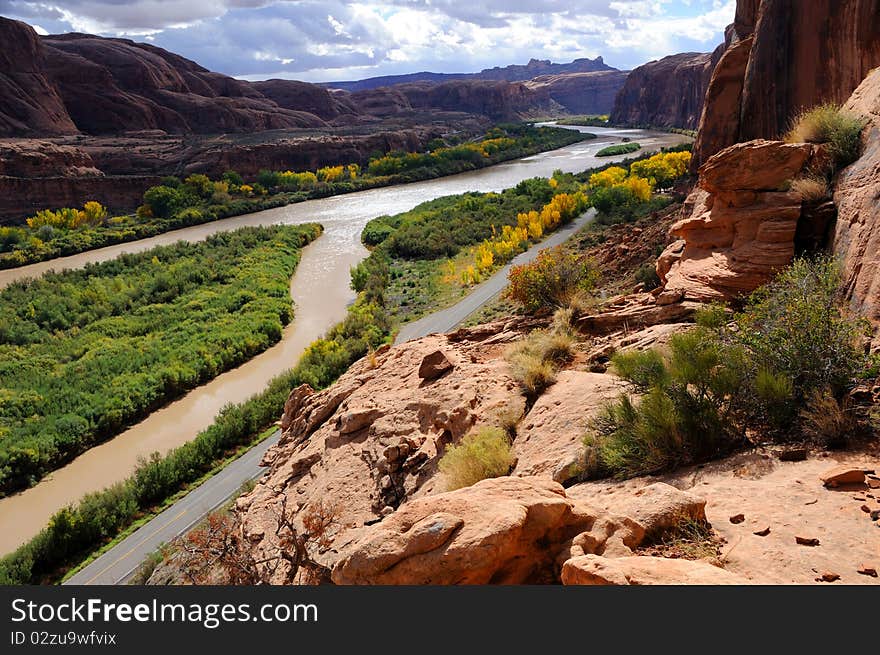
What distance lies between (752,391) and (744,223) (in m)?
7.01

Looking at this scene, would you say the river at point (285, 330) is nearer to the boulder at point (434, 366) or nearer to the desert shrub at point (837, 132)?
the boulder at point (434, 366)

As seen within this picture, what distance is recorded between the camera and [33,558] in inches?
719

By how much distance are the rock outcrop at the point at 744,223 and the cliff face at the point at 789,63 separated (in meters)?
4.17

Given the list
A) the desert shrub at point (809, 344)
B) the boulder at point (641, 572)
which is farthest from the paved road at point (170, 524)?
the desert shrub at point (809, 344)

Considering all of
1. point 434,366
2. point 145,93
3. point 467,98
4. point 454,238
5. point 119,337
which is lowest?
point 119,337

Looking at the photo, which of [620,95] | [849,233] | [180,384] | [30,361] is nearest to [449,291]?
[180,384]

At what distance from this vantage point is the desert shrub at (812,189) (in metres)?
12.4

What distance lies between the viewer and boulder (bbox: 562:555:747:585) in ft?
16.0

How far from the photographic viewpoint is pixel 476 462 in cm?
985

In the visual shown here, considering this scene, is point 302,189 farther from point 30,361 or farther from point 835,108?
point 835,108

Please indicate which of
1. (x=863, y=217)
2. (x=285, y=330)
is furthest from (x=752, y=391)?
(x=285, y=330)

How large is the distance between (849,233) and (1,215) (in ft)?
242

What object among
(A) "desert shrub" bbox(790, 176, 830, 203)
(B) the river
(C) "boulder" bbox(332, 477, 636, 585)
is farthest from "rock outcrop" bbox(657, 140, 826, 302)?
(B) the river

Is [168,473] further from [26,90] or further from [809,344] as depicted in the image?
[26,90]
